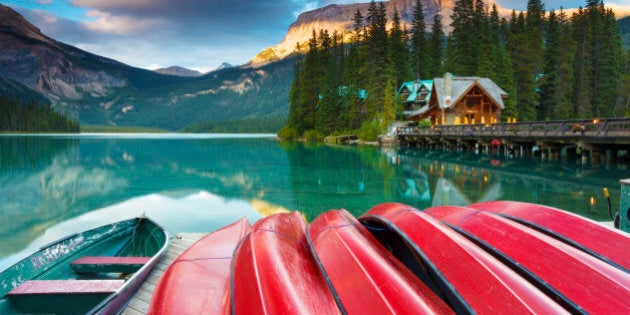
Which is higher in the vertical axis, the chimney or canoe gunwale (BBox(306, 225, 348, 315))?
the chimney

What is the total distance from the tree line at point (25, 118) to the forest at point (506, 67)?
111756 mm

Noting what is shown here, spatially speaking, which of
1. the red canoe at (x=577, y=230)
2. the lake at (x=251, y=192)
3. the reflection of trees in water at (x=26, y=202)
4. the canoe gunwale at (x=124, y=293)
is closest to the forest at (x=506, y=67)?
the lake at (x=251, y=192)

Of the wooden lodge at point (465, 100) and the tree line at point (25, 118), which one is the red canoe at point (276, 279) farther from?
the tree line at point (25, 118)

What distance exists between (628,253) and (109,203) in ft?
56.9

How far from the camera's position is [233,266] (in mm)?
3072

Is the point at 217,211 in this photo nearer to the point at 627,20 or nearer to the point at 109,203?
the point at 109,203

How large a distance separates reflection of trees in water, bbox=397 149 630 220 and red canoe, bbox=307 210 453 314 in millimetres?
11369

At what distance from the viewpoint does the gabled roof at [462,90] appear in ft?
156

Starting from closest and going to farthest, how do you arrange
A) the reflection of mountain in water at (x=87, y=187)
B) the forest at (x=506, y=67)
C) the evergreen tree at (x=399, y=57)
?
the reflection of mountain in water at (x=87, y=187) < the forest at (x=506, y=67) < the evergreen tree at (x=399, y=57)

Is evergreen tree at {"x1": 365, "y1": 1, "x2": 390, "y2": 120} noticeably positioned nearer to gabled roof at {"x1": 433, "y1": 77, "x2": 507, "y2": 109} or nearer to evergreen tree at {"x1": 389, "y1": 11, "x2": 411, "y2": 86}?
evergreen tree at {"x1": 389, "y1": 11, "x2": 411, "y2": 86}

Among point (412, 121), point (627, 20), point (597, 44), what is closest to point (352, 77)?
point (412, 121)

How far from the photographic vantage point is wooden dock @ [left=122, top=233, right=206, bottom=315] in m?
4.26

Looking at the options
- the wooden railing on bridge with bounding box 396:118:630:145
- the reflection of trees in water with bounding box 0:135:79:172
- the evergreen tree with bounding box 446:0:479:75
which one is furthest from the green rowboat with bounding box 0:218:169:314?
the evergreen tree with bounding box 446:0:479:75

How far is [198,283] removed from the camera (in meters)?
3.14
